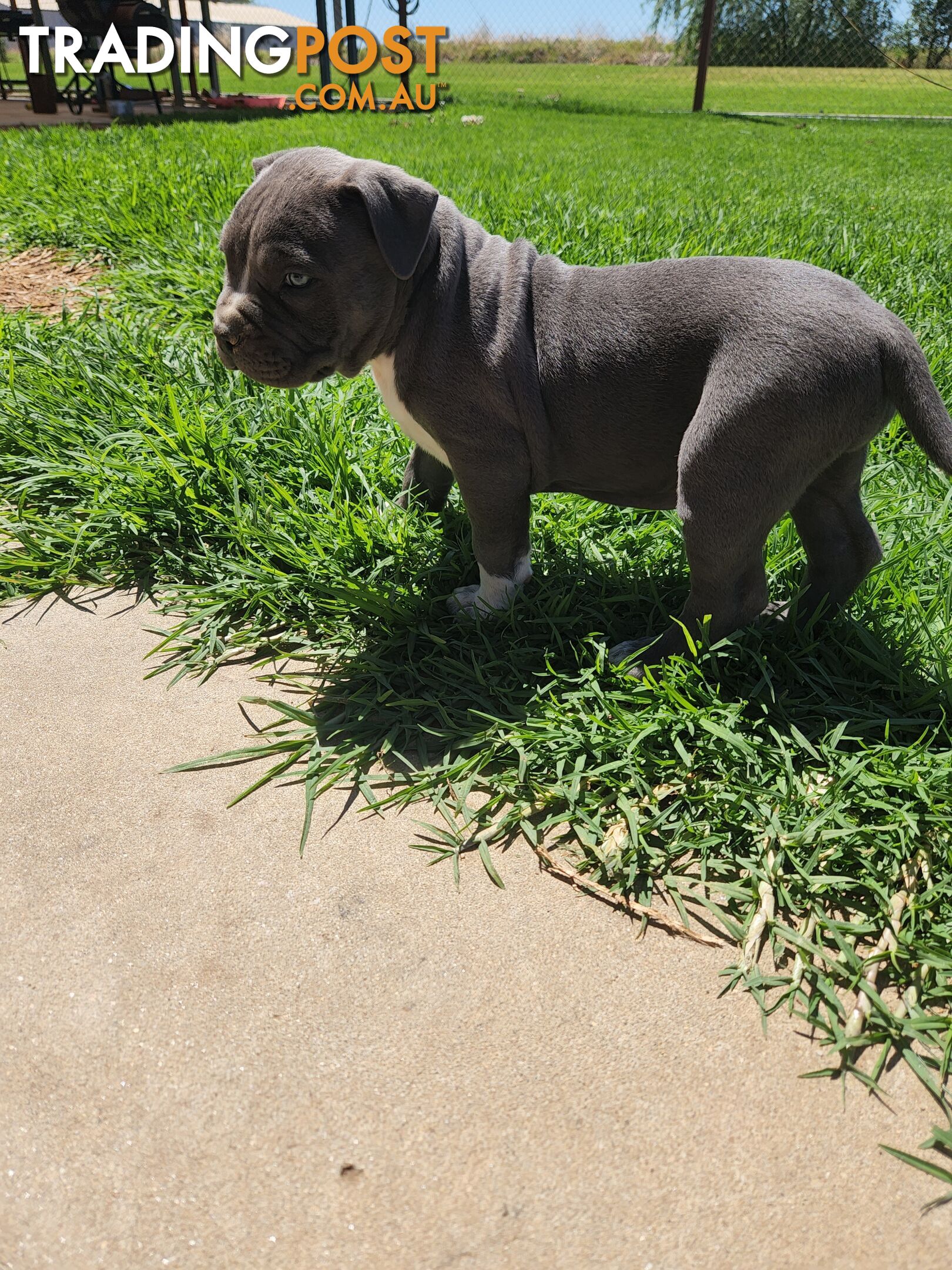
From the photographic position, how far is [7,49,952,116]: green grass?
59.2 feet

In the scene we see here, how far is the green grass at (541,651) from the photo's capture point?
2061 millimetres

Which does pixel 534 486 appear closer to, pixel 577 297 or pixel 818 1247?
pixel 577 297

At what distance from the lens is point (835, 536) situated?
259cm

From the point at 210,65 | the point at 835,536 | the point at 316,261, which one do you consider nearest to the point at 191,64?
the point at 210,65

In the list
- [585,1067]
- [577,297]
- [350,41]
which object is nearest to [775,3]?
[350,41]

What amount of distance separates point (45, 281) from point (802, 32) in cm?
2174

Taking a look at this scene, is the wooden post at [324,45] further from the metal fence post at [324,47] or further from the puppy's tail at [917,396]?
the puppy's tail at [917,396]

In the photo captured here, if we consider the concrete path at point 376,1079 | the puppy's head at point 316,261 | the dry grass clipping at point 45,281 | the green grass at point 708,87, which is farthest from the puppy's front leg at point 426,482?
the green grass at point 708,87

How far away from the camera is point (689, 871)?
7.04 ft

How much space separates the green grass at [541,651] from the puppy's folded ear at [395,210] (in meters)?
0.96

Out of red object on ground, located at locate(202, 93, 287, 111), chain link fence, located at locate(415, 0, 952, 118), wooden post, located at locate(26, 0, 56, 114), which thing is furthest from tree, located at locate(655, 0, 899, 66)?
wooden post, located at locate(26, 0, 56, 114)

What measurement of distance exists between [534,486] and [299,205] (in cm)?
93

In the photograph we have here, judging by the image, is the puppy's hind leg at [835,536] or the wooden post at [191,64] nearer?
the puppy's hind leg at [835,536]

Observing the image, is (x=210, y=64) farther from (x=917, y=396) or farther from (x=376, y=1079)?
(x=376, y=1079)
